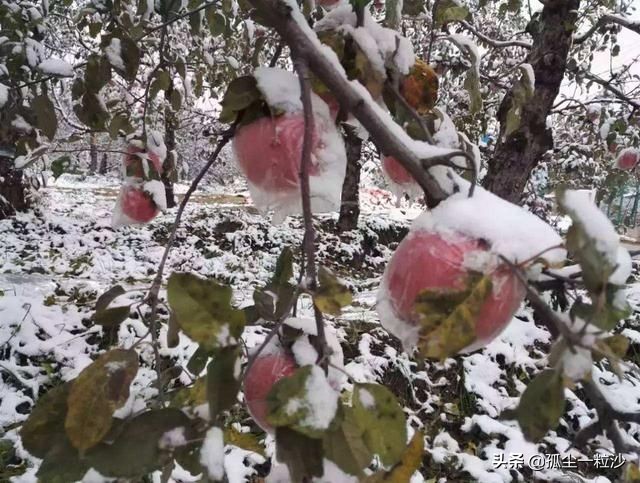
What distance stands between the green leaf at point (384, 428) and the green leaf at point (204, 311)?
12cm

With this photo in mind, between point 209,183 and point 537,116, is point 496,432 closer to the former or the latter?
point 537,116

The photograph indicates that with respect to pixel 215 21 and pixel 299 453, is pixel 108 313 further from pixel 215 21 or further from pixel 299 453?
pixel 215 21

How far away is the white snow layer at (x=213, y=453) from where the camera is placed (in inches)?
15.2

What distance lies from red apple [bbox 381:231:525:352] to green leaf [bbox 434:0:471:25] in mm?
586

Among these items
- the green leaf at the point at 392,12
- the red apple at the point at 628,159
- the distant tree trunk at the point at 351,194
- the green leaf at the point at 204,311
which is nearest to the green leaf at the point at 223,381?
the green leaf at the point at 204,311

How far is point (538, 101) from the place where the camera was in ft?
7.25

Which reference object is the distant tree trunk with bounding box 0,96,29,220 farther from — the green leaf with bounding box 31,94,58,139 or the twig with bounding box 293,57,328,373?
the twig with bounding box 293,57,328,373

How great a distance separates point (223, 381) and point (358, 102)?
28 centimetres

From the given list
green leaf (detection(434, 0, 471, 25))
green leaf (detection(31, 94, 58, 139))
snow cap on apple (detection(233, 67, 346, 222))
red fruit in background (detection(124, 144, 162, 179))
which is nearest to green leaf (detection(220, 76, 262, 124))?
snow cap on apple (detection(233, 67, 346, 222))

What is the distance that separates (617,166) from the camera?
2.92 metres

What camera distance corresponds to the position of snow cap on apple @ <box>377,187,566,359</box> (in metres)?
0.36

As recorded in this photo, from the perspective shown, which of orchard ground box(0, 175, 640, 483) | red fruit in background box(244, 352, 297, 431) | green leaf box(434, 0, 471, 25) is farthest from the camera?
orchard ground box(0, 175, 640, 483)

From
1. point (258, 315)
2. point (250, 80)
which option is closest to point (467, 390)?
point (258, 315)

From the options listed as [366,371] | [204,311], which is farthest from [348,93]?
[366,371]
